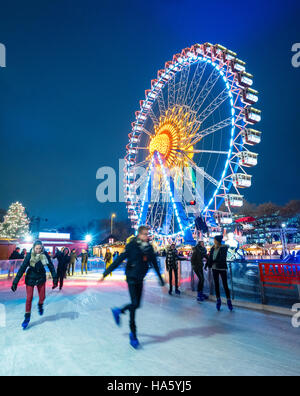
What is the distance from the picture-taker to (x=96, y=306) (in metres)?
6.66

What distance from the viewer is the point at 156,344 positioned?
3.58 m

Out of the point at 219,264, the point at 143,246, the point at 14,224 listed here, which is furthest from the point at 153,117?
the point at 14,224

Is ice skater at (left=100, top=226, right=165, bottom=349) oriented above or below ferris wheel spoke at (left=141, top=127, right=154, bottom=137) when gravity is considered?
below

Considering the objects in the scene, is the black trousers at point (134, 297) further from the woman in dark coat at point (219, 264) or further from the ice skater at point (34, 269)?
the woman in dark coat at point (219, 264)

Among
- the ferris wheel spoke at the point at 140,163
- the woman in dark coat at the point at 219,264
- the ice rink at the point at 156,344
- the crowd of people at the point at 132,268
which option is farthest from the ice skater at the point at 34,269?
the ferris wheel spoke at the point at 140,163

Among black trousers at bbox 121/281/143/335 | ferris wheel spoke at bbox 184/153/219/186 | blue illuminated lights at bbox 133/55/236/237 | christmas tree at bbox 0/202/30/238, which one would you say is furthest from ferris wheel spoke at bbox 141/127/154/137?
christmas tree at bbox 0/202/30/238

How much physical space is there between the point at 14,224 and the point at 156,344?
122 ft

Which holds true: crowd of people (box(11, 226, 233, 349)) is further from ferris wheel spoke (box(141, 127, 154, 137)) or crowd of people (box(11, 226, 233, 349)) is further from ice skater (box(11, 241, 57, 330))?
ferris wheel spoke (box(141, 127, 154, 137))

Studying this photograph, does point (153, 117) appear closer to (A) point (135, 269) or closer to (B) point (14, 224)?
(A) point (135, 269)

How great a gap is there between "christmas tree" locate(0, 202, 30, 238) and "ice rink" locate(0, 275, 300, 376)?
33359 mm

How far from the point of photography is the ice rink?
2.79 meters
